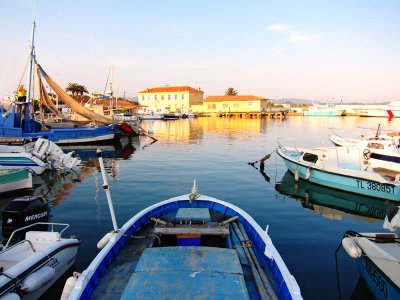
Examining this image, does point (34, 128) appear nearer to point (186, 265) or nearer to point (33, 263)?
point (33, 263)

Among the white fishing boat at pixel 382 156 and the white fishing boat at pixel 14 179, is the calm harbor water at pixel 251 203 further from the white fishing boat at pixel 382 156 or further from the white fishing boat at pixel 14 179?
the white fishing boat at pixel 382 156

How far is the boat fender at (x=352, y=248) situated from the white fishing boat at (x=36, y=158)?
16.4 metres

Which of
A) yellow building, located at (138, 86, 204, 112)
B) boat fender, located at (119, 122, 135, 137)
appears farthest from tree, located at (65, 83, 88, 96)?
boat fender, located at (119, 122, 135, 137)

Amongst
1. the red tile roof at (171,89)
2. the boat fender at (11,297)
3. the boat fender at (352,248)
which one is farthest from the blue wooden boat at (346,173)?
the red tile roof at (171,89)

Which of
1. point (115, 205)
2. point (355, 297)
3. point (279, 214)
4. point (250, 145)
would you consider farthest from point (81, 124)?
point (355, 297)

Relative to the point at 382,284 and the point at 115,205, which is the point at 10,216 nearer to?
the point at 115,205

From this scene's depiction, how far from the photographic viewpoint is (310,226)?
12.5 metres

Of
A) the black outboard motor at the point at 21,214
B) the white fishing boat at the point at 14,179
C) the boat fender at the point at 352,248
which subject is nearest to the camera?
the boat fender at the point at 352,248

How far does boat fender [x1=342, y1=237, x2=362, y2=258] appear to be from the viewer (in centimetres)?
729

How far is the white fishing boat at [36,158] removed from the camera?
1777 centimetres

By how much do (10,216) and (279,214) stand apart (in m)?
10.1

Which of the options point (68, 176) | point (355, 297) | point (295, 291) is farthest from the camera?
point (68, 176)

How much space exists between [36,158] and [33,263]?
13570 mm

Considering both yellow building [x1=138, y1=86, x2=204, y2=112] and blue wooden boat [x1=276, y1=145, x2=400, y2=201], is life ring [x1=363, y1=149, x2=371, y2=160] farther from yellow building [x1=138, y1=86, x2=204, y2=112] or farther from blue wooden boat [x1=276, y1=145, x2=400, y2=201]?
yellow building [x1=138, y1=86, x2=204, y2=112]
